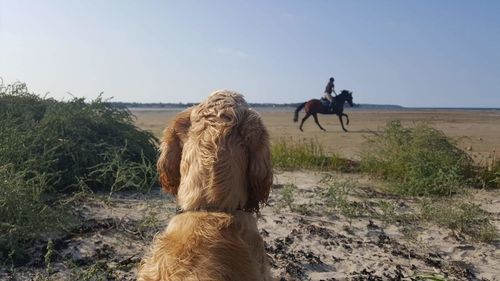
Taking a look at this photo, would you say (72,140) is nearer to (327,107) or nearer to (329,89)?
(327,107)

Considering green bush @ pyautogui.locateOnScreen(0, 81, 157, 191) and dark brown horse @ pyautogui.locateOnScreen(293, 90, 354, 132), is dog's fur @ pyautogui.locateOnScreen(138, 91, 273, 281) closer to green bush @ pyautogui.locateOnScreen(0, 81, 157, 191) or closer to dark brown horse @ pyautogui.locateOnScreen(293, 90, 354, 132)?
green bush @ pyautogui.locateOnScreen(0, 81, 157, 191)

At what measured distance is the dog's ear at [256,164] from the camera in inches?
124

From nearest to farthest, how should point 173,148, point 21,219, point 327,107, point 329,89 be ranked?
point 173,148 → point 21,219 → point 327,107 → point 329,89

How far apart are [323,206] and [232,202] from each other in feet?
14.7

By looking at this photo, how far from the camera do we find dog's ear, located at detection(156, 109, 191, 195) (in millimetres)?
3363

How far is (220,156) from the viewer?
309cm

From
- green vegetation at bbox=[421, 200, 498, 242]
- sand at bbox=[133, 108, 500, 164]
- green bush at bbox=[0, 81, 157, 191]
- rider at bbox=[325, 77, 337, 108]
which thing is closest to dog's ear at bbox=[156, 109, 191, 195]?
sand at bbox=[133, 108, 500, 164]

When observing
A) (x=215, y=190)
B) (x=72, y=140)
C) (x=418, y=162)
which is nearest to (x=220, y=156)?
(x=215, y=190)

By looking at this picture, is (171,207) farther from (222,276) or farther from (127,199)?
(222,276)

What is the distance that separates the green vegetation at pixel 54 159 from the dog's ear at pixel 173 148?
2.18 m

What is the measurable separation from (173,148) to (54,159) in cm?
487

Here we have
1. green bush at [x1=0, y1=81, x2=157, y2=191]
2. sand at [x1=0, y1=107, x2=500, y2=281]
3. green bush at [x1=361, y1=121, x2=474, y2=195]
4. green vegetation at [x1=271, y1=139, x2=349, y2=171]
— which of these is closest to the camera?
sand at [x1=0, y1=107, x2=500, y2=281]

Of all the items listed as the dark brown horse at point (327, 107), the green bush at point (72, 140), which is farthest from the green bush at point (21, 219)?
the dark brown horse at point (327, 107)

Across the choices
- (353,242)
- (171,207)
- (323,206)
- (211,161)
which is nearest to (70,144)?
(171,207)
